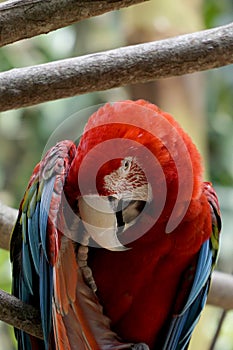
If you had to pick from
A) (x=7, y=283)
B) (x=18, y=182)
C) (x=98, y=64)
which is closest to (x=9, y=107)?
(x=98, y=64)

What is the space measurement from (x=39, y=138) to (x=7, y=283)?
713 millimetres

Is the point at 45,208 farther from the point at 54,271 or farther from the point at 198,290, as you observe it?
the point at 198,290

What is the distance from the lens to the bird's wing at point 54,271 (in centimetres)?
110

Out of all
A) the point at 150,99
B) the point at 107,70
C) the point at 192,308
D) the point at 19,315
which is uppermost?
the point at 150,99

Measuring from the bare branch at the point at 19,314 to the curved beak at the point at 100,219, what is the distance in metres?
0.15

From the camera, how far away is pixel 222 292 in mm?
1529

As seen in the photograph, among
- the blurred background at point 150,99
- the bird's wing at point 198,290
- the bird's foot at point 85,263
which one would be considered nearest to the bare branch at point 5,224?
the bird's foot at point 85,263

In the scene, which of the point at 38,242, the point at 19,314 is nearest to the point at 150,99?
the point at 38,242

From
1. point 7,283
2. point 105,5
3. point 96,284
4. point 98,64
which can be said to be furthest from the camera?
point 7,283

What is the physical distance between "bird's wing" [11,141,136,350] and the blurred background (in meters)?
0.74

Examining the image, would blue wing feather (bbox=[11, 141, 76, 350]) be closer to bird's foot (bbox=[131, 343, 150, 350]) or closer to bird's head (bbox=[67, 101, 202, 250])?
bird's head (bbox=[67, 101, 202, 250])

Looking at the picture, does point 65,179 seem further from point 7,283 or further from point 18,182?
point 18,182

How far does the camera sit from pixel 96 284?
4.06 ft

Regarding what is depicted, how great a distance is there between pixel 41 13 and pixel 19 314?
45 centimetres
